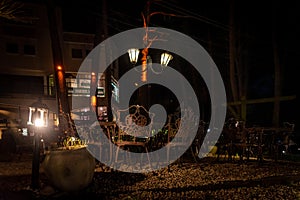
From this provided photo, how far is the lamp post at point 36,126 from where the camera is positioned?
504cm

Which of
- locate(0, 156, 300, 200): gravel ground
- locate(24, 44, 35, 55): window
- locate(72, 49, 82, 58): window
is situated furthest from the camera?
locate(72, 49, 82, 58): window

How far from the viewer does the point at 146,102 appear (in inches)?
338

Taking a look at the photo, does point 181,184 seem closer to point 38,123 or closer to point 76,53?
point 38,123

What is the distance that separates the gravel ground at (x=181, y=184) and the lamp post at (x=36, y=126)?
187 millimetres

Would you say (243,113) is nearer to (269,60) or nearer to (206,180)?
(206,180)

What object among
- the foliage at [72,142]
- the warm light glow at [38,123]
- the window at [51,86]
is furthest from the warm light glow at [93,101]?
the window at [51,86]

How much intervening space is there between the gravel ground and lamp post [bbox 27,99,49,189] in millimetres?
187

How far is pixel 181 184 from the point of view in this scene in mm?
5258

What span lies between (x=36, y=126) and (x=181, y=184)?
2539 mm

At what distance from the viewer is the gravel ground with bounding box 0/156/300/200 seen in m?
4.53

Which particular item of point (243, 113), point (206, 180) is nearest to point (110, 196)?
point (206, 180)

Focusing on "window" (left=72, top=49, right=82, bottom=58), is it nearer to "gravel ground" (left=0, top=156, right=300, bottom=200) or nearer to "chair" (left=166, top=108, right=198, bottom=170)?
Answer: "gravel ground" (left=0, top=156, right=300, bottom=200)

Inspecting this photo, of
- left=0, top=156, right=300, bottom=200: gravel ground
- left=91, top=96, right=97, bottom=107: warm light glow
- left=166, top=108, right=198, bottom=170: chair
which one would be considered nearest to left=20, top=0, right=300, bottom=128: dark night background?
left=91, top=96, right=97, bottom=107: warm light glow

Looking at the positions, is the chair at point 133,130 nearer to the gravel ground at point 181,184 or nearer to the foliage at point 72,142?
the gravel ground at point 181,184
